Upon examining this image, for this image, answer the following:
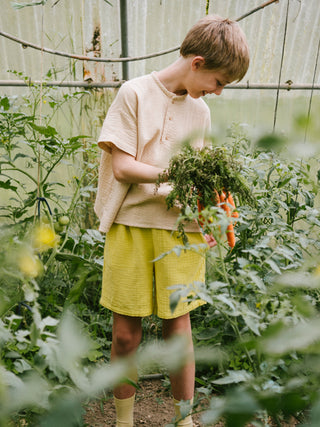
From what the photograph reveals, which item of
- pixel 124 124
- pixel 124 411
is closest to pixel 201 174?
Answer: pixel 124 124

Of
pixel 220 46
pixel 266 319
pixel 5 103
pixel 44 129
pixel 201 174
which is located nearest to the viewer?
pixel 266 319

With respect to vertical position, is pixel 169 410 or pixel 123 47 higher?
pixel 123 47

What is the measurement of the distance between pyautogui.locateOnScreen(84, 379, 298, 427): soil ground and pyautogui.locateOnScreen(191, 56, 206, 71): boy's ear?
1.26 metres

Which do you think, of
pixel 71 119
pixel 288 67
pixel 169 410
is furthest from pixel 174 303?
pixel 288 67

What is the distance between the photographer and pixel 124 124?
1351 mm

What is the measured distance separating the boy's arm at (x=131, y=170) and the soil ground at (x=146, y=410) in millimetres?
943

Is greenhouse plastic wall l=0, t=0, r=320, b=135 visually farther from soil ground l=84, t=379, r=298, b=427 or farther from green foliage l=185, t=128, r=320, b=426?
soil ground l=84, t=379, r=298, b=427

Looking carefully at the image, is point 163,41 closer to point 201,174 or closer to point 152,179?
point 152,179

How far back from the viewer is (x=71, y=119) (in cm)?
238

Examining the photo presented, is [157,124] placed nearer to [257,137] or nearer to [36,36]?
[257,137]

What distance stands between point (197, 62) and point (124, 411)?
1.24m

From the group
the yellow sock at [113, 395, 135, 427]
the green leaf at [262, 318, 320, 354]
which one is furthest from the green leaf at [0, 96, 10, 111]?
the green leaf at [262, 318, 320, 354]

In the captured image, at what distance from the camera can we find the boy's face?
1326 millimetres

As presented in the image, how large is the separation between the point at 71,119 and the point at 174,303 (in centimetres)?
184
